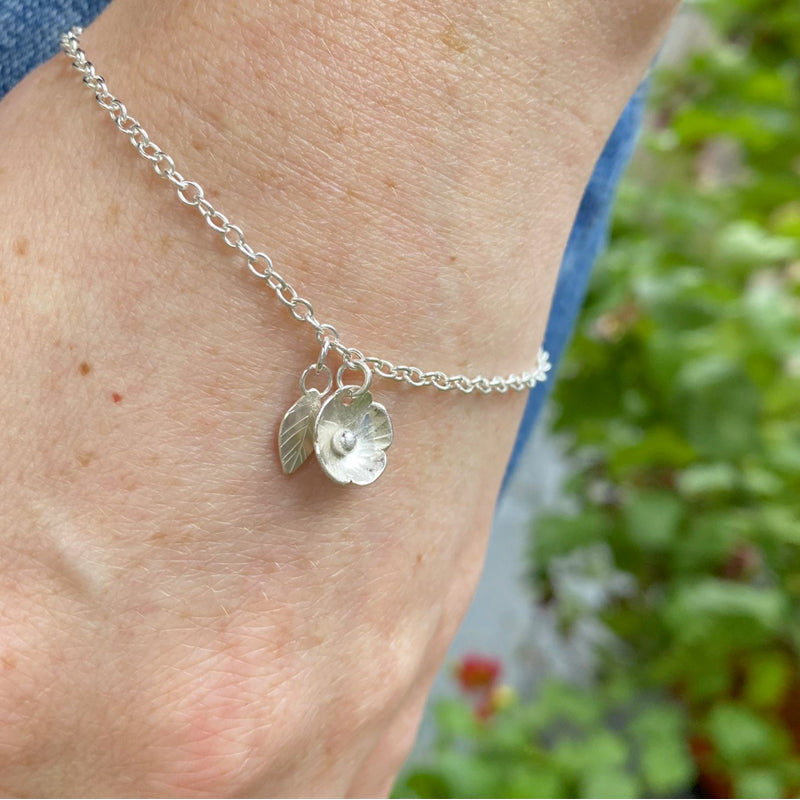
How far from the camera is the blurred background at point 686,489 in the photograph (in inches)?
52.6

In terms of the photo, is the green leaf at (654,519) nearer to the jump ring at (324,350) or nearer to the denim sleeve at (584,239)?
the denim sleeve at (584,239)

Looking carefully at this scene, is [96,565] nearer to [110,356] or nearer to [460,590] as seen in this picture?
[110,356]

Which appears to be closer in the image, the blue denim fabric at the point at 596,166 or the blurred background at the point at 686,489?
the blue denim fabric at the point at 596,166

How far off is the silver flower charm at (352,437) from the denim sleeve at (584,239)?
0.28 m

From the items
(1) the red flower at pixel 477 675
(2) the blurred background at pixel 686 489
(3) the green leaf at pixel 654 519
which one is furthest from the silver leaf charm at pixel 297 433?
(1) the red flower at pixel 477 675

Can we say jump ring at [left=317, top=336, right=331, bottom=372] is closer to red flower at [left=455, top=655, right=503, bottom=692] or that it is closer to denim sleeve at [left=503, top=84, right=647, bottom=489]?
denim sleeve at [left=503, top=84, right=647, bottom=489]

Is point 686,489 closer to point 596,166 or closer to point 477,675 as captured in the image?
point 477,675

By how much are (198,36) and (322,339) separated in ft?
0.70

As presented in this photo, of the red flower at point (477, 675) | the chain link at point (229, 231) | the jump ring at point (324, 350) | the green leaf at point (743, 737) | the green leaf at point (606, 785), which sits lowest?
the red flower at point (477, 675)

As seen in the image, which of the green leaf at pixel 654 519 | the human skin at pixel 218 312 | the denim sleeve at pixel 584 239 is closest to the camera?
the human skin at pixel 218 312

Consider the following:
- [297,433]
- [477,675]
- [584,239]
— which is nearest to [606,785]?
[477,675]

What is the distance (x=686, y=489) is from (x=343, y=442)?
1029 mm

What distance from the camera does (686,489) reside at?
56.6 inches

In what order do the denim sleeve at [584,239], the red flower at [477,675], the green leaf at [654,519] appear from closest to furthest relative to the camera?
the denim sleeve at [584,239]
the green leaf at [654,519]
the red flower at [477,675]
